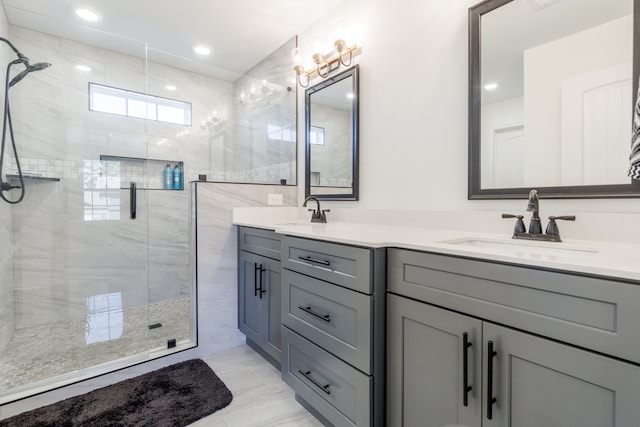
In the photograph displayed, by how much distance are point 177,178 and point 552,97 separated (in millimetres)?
3078

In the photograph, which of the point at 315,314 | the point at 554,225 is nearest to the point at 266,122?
the point at 315,314

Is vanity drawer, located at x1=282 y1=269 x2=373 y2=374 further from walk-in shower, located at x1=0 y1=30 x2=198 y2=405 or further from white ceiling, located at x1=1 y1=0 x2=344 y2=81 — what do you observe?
white ceiling, located at x1=1 y1=0 x2=344 y2=81

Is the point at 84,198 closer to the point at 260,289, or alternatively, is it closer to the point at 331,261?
the point at 260,289

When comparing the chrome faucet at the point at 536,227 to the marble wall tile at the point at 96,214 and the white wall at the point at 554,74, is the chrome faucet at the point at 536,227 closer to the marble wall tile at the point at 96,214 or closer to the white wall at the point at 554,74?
the white wall at the point at 554,74

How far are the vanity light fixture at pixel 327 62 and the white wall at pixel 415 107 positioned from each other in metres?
0.11

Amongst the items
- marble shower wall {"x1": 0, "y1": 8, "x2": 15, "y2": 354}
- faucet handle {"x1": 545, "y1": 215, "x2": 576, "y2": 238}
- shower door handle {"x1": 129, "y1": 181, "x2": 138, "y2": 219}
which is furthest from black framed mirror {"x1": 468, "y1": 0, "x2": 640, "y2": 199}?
marble shower wall {"x1": 0, "y1": 8, "x2": 15, "y2": 354}

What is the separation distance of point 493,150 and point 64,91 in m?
3.24

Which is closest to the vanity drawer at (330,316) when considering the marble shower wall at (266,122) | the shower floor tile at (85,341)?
the shower floor tile at (85,341)

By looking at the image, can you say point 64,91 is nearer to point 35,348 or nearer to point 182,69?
point 182,69

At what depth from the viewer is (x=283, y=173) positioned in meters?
2.76

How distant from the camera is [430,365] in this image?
1011 mm

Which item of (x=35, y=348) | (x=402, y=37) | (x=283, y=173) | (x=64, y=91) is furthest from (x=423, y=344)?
(x=64, y=91)

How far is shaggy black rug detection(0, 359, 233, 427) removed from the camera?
1431 mm

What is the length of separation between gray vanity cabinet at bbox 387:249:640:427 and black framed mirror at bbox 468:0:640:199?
24.8 inches
